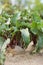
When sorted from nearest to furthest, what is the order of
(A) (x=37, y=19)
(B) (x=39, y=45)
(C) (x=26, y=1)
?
(B) (x=39, y=45) → (A) (x=37, y=19) → (C) (x=26, y=1)

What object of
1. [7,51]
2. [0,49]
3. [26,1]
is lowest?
[26,1]

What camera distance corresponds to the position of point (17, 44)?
245cm

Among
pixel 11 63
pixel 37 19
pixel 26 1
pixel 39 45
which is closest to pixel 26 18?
pixel 37 19

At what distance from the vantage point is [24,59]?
2.15 meters

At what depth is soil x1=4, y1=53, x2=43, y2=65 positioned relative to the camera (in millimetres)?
2053

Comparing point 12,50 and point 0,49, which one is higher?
point 0,49

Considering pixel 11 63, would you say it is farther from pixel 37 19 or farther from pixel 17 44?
pixel 37 19

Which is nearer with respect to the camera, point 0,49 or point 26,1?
point 0,49

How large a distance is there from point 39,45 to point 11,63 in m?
0.34

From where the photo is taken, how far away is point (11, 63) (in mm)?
2053

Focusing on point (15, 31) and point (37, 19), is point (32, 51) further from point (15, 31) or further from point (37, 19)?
point (37, 19)

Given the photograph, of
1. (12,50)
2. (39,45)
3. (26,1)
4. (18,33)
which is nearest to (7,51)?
(12,50)

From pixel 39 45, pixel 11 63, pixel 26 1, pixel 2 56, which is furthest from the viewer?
pixel 26 1

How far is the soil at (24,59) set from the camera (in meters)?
2.05
